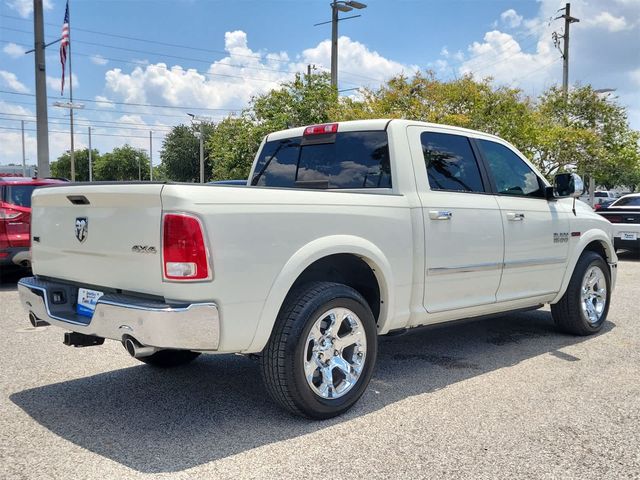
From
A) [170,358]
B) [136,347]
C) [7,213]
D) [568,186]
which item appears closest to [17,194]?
[7,213]

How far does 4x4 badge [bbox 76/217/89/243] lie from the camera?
141 inches

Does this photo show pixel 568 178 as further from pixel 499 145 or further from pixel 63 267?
pixel 63 267

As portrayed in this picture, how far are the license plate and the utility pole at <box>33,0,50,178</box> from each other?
1230 centimetres

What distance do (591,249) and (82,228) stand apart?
506cm

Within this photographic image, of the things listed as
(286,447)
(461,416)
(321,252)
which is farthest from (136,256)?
(461,416)

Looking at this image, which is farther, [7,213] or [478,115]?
[478,115]

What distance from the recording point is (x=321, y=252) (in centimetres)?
358

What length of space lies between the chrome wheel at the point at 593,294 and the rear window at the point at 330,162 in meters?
2.79

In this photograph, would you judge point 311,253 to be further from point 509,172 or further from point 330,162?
point 509,172

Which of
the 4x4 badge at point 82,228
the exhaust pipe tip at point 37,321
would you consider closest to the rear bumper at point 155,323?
the 4x4 badge at point 82,228

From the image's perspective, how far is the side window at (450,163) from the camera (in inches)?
178

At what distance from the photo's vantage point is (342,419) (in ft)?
12.2

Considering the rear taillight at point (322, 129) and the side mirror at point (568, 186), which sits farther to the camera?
the side mirror at point (568, 186)

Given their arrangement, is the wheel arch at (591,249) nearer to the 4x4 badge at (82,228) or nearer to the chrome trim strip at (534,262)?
the chrome trim strip at (534,262)
